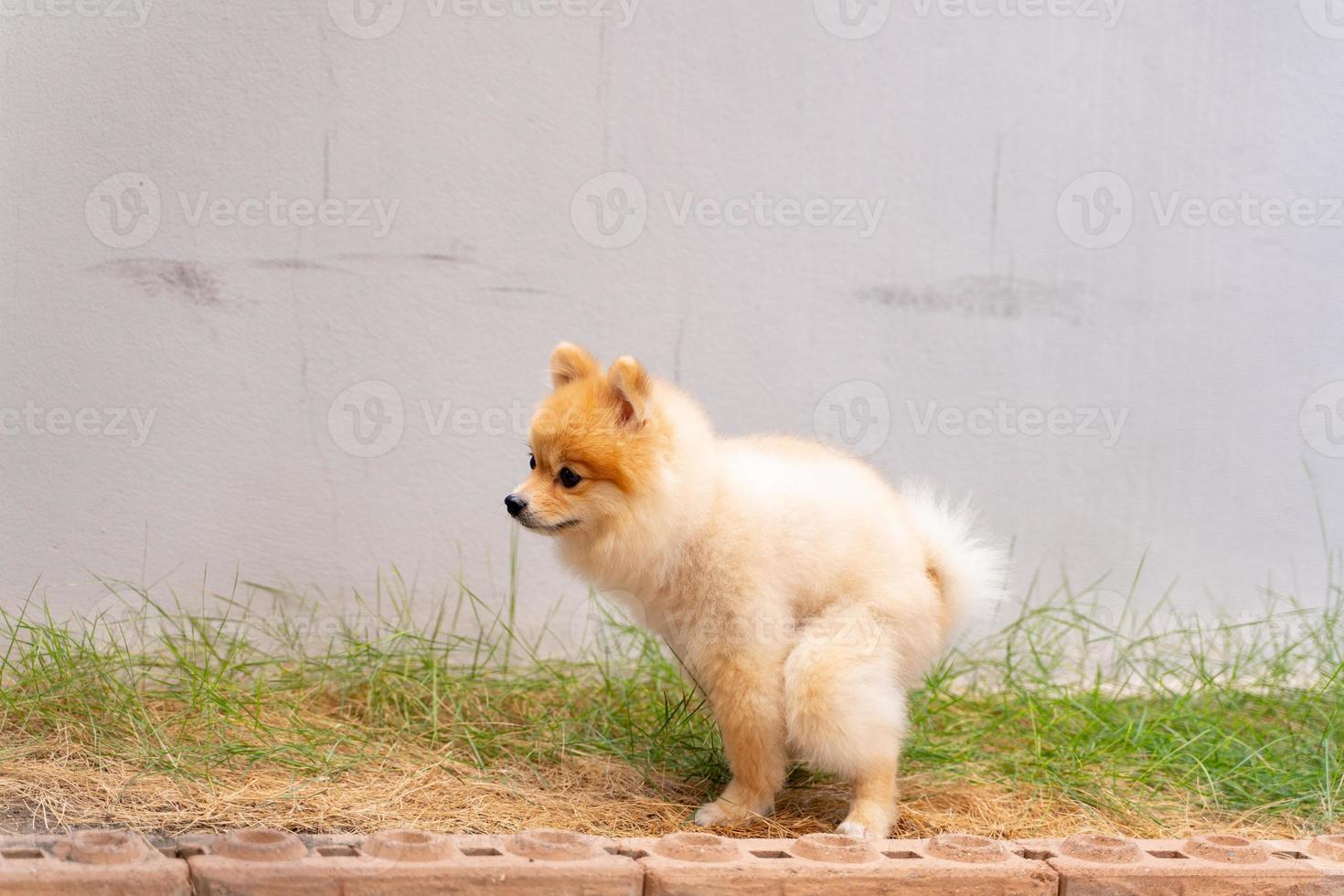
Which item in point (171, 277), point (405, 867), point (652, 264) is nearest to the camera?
point (405, 867)

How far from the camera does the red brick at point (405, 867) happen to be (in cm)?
290

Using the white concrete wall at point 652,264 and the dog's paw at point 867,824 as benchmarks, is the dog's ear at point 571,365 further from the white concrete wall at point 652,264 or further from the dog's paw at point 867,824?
the dog's paw at point 867,824

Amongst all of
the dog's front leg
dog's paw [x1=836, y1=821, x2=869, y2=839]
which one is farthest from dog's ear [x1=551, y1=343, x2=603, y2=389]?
dog's paw [x1=836, y1=821, x2=869, y2=839]

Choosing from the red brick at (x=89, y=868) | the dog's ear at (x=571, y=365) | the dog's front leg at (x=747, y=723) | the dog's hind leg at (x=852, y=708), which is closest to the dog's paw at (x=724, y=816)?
the dog's front leg at (x=747, y=723)

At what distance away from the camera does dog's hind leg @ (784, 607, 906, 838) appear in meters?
3.66

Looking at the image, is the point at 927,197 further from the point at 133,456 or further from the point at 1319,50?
the point at 133,456

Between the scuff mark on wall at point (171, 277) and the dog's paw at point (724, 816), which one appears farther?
the scuff mark on wall at point (171, 277)

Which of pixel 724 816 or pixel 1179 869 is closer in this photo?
pixel 1179 869

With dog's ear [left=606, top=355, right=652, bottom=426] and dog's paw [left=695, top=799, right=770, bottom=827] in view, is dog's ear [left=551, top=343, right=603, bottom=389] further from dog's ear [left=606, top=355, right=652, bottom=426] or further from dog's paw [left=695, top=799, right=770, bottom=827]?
dog's paw [left=695, top=799, right=770, bottom=827]

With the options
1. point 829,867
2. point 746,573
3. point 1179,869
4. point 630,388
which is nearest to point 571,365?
point 630,388

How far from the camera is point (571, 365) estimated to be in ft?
13.0

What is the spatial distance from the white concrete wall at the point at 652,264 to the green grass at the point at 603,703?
8.1 inches

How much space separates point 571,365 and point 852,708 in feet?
4.52

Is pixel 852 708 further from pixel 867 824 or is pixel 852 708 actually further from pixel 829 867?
pixel 829 867
